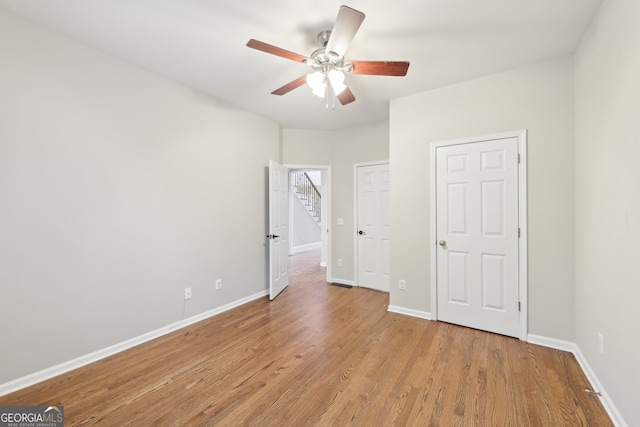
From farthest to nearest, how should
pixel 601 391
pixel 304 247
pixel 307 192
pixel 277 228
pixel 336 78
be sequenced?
pixel 307 192 → pixel 304 247 → pixel 277 228 → pixel 336 78 → pixel 601 391

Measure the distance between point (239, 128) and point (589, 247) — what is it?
3.86 m

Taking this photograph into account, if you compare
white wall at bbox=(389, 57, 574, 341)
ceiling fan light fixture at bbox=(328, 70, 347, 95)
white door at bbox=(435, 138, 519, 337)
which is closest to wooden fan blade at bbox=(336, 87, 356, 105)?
ceiling fan light fixture at bbox=(328, 70, 347, 95)

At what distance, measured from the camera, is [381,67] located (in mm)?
2029

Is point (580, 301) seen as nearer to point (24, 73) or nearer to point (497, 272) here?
point (497, 272)

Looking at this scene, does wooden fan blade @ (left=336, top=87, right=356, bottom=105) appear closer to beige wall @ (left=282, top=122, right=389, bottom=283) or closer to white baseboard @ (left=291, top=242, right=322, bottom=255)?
beige wall @ (left=282, top=122, right=389, bottom=283)

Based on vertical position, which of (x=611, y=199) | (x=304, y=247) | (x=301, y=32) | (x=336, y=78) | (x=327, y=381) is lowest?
(x=327, y=381)

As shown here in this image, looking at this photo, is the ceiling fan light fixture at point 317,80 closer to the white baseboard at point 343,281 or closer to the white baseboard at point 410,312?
the white baseboard at point 410,312

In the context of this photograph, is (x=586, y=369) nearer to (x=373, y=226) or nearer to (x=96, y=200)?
(x=373, y=226)

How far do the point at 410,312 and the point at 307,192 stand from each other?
648 centimetres

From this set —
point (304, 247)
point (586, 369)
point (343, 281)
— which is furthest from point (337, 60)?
point (304, 247)

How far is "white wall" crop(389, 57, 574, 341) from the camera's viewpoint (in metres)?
2.46

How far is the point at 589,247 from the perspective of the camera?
209cm

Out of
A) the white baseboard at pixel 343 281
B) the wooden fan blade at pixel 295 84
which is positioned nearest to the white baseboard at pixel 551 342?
the white baseboard at pixel 343 281

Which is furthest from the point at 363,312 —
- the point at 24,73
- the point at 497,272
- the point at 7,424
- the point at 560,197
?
the point at 24,73
